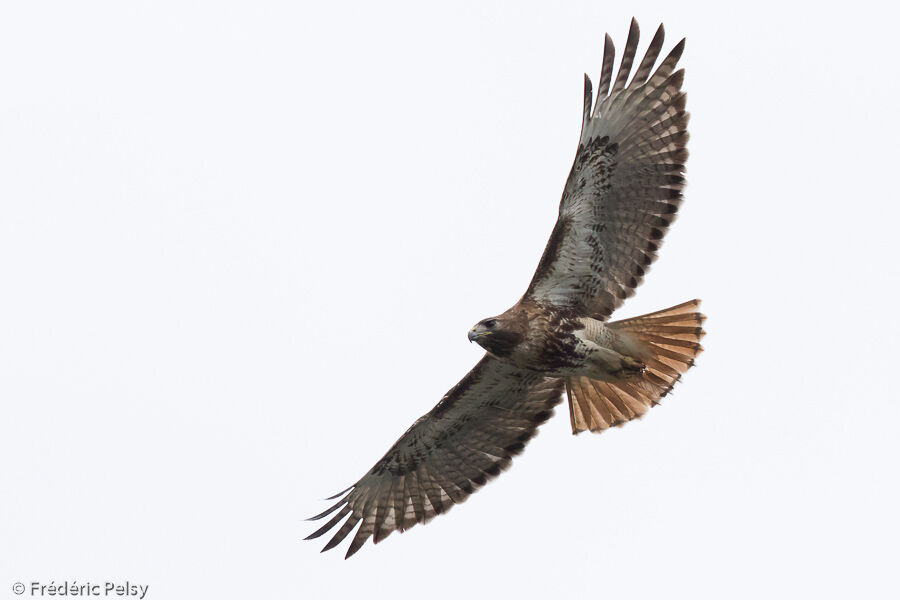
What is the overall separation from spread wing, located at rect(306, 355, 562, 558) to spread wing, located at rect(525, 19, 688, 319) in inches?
59.9

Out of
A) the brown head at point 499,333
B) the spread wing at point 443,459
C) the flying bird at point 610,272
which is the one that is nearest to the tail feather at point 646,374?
the flying bird at point 610,272

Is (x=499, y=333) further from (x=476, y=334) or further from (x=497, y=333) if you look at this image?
(x=476, y=334)

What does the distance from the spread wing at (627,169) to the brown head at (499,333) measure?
1.92 ft

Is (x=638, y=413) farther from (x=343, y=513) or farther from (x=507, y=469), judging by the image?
(x=343, y=513)

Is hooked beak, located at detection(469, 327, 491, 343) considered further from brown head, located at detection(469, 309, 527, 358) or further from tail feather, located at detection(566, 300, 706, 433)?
tail feather, located at detection(566, 300, 706, 433)

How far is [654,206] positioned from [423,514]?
3788 millimetres

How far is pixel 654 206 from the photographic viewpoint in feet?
38.5

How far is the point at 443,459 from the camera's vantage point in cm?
1304

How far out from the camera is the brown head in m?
11.7

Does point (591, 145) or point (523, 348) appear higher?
point (591, 145)

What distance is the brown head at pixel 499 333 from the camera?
11672 millimetres

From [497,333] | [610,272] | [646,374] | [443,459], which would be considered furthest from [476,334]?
[443,459]

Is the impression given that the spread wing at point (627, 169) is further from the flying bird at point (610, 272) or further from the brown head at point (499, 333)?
the brown head at point (499, 333)

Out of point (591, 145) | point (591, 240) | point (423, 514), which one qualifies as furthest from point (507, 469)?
→ point (591, 145)
